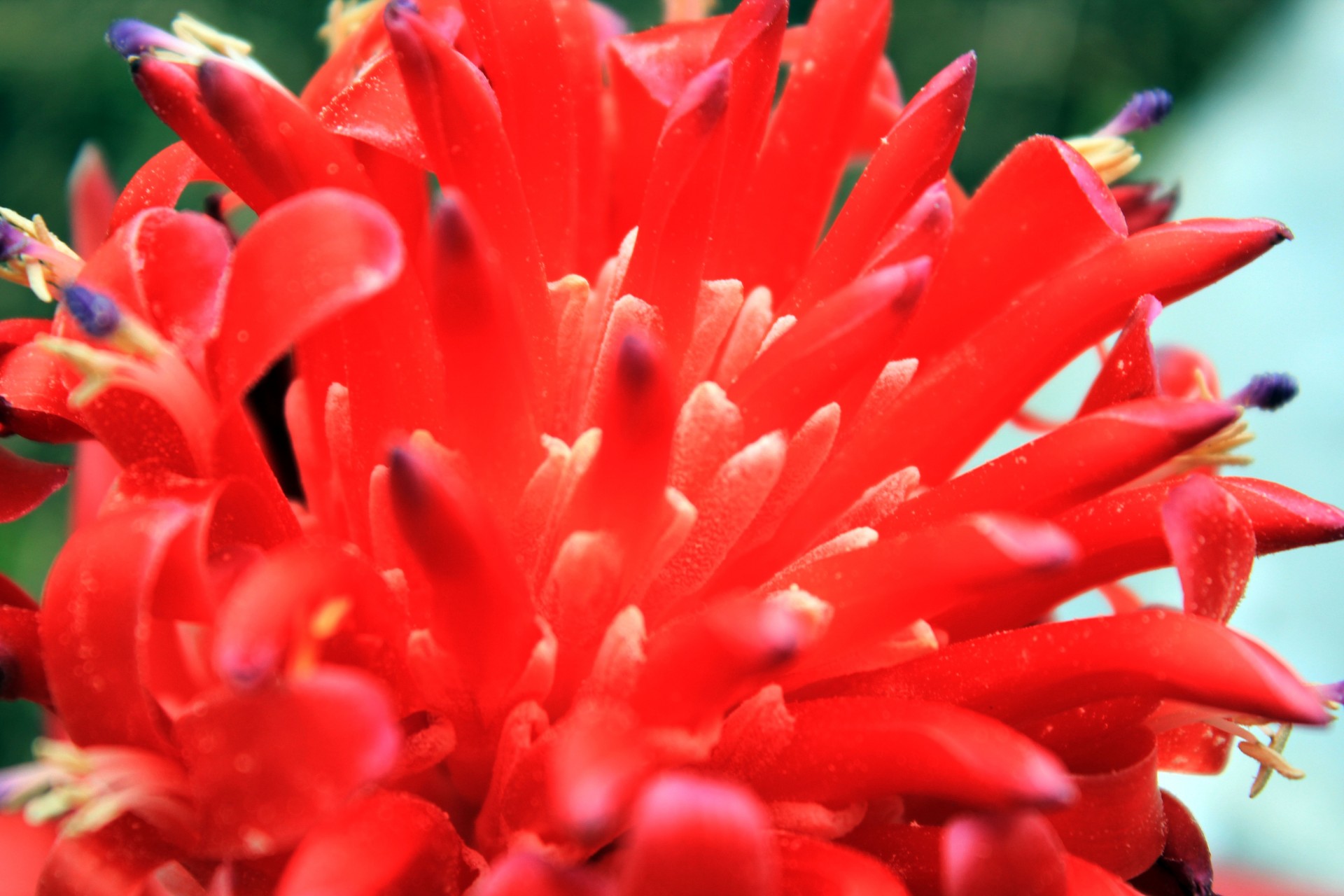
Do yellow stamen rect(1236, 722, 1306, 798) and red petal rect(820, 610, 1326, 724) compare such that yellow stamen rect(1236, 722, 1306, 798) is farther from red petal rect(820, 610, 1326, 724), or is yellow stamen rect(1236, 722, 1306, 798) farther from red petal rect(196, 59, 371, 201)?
red petal rect(196, 59, 371, 201)

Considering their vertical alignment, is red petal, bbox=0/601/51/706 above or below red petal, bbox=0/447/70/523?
below

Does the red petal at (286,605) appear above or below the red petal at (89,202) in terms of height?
above

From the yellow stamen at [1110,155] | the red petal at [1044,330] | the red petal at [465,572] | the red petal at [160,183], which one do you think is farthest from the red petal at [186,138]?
the yellow stamen at [1110,155]

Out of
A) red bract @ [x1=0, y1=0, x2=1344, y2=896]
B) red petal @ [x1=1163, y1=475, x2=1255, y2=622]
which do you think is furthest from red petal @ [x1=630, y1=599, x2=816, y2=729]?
red petal @ [x1=1163, y1=475, x2=1255, y2=622]

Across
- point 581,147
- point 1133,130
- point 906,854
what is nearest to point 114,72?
point 581,147

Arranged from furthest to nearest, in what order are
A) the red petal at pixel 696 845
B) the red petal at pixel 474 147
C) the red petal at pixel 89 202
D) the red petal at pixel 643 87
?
1. the red petal at pixel 89 202
2. the red petal at pixel 643 87
3. the red petal at pixel 474 147
4. the red petal at pixel 696 845

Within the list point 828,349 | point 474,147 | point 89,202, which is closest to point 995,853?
point 828,349

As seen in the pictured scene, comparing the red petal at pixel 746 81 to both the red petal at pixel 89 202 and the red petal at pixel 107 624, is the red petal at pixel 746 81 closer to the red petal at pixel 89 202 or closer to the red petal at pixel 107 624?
the red petal at pixel 107 624
